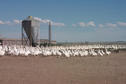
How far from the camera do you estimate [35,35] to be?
32.3 m

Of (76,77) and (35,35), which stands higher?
(35,35)

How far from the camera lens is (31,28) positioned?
30781mm

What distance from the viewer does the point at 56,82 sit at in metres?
8.98

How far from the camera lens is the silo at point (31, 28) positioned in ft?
101

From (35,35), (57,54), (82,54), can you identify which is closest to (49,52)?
(57,54)

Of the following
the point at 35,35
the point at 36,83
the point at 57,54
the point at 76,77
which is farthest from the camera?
the point at 35,35

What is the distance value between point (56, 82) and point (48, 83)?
0.38m

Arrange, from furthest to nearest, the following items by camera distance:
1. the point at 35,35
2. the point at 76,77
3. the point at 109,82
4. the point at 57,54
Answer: the point at 35,35
the point at 57,54
the point at 76,77
the point at 109,82

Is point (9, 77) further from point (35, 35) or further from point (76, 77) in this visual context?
point (35, 35)

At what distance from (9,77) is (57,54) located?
1221cm

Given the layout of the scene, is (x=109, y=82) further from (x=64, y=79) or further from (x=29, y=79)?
(x=29, y=79)

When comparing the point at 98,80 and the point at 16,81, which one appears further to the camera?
the point at 98,80

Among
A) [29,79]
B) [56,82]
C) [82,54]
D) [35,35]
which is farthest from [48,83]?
[35,35]

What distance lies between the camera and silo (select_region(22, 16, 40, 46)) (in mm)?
30672
